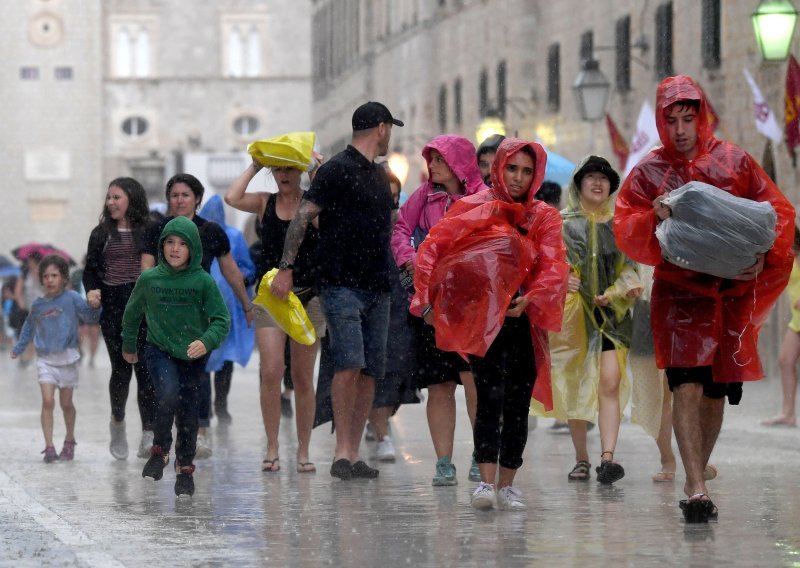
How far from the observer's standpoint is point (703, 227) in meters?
8.68

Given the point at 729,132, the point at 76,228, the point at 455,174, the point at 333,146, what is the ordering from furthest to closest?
1. the point at 76,228
2. the point at 333,146
3. the point at 729,132
4. the point at 455,174

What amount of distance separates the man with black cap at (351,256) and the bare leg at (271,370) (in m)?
0.72

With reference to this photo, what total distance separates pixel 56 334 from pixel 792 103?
354 inches

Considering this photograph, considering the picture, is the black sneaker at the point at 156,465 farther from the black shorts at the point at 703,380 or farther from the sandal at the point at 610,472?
the black shorts at the point at 703,380

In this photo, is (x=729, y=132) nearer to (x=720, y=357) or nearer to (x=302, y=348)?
(x=302, y=348)

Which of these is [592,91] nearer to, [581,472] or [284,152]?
[284,152]

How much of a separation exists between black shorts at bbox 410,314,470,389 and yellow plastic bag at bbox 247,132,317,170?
127cm

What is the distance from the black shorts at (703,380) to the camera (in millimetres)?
8977

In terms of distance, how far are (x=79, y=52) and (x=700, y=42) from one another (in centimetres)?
6537

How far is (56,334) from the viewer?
13266 millimetres

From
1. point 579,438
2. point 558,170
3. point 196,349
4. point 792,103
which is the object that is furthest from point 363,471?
point 792,103

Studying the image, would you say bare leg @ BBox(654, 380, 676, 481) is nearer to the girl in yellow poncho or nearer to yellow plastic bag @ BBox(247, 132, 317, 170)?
the girl in yellow poncho

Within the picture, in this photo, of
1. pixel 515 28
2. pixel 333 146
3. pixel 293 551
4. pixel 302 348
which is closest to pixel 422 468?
pixel 302 348

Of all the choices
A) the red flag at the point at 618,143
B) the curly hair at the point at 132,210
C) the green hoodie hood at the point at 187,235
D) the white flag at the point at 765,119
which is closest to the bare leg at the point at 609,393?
the green hoodie hood at the point at 187,235
